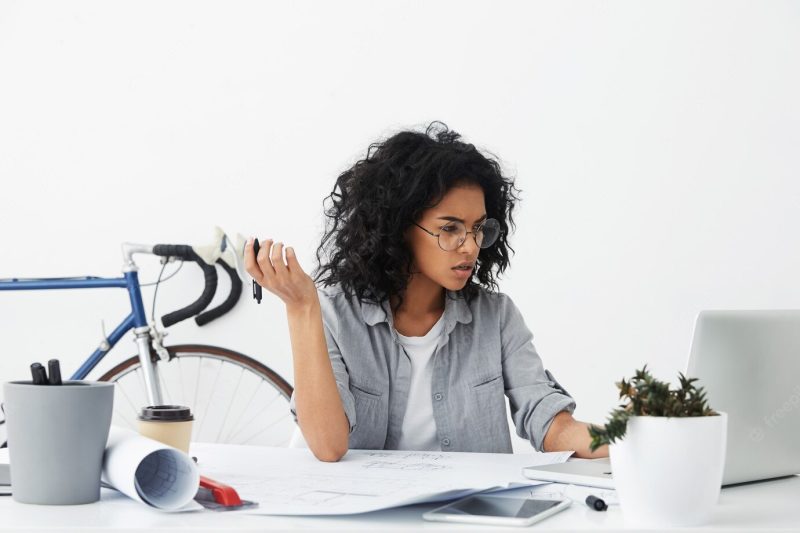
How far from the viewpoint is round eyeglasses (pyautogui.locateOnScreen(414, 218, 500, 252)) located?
165cm

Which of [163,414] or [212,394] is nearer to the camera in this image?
[163,414]

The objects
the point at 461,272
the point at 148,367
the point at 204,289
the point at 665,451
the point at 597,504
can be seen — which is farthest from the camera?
the point at 204,289

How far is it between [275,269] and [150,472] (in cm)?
44

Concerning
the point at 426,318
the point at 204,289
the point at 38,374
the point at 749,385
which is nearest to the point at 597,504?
the point at 749,385

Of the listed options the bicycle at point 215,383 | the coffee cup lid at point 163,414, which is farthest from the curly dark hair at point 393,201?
the bicycle at point 215,383

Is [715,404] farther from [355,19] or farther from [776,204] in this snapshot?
[355,19]

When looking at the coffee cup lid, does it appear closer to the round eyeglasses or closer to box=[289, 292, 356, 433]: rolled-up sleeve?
box=[289, 292, 356, 433]: rolled-up sleeve

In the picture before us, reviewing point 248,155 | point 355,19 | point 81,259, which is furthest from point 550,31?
point 81,259

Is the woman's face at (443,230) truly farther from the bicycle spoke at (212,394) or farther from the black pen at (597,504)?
the bicycle spoke at (212,394)

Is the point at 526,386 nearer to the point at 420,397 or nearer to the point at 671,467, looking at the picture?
the point at 420,397

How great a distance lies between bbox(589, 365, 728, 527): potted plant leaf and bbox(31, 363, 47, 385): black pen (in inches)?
21.3

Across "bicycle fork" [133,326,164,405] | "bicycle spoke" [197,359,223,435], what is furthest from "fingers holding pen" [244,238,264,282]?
"bicycle spoke" [197,359,223,435]

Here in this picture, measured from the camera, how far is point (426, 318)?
5.77 feet

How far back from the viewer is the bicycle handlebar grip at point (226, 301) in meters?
2.83
